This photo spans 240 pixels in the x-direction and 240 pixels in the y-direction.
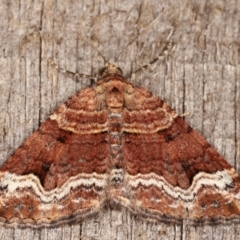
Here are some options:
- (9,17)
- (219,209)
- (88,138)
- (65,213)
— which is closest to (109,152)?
(88,138)

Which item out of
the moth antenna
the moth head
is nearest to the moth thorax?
the moth head

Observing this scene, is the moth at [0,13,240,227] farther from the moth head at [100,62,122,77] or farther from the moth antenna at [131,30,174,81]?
the moth antenna at [131,30,174,81]

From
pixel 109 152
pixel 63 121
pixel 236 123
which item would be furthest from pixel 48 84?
pixel 236 123

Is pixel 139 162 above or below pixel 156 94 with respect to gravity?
below

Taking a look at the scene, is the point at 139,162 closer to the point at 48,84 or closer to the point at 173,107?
the point at 173,107

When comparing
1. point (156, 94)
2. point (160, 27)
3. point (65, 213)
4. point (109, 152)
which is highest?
point (160, 27)

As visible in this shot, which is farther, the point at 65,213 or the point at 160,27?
the point at 160,27

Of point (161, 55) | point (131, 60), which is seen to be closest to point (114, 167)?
point (131, 60)
